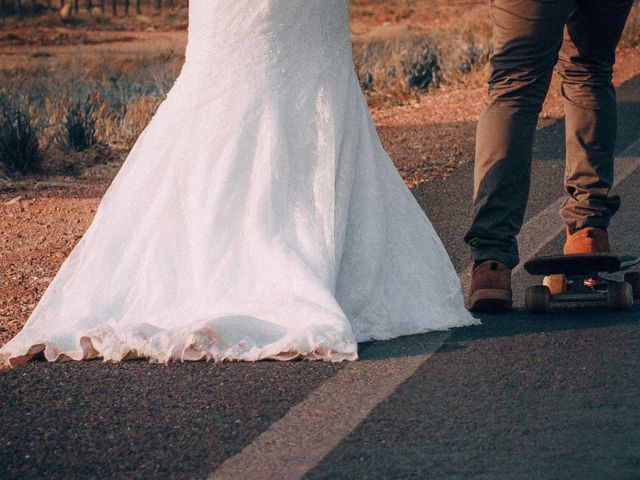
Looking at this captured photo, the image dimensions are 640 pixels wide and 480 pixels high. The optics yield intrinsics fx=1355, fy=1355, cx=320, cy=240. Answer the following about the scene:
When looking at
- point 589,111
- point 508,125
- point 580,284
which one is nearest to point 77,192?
point 589,111

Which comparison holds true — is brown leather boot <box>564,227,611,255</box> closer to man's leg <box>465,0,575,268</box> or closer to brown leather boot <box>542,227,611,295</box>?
brown leather boot <box>542,227,611,295</box>

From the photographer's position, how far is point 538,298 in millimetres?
5090

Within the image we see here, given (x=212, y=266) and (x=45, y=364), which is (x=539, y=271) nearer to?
(x=212, y=266)

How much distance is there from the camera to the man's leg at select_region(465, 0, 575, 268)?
5.13m

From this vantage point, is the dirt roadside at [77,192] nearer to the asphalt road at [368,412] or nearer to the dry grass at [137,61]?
the dry grass at [137,61]

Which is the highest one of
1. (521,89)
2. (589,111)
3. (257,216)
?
(521,89)

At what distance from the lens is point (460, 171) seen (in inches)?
363

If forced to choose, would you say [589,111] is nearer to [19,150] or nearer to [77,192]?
[77,192]

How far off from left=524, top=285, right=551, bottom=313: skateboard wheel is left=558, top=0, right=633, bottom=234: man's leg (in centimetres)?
60

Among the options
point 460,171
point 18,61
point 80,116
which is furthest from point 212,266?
point 18,61

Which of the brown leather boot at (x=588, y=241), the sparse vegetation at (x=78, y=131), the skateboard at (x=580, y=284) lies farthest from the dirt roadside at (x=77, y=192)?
the brown leather boot at (x=588, y=241)

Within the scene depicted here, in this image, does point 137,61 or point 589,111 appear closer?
point 589,111

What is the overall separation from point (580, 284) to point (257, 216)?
1305mm

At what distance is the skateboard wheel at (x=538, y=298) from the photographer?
5090 millimetres
